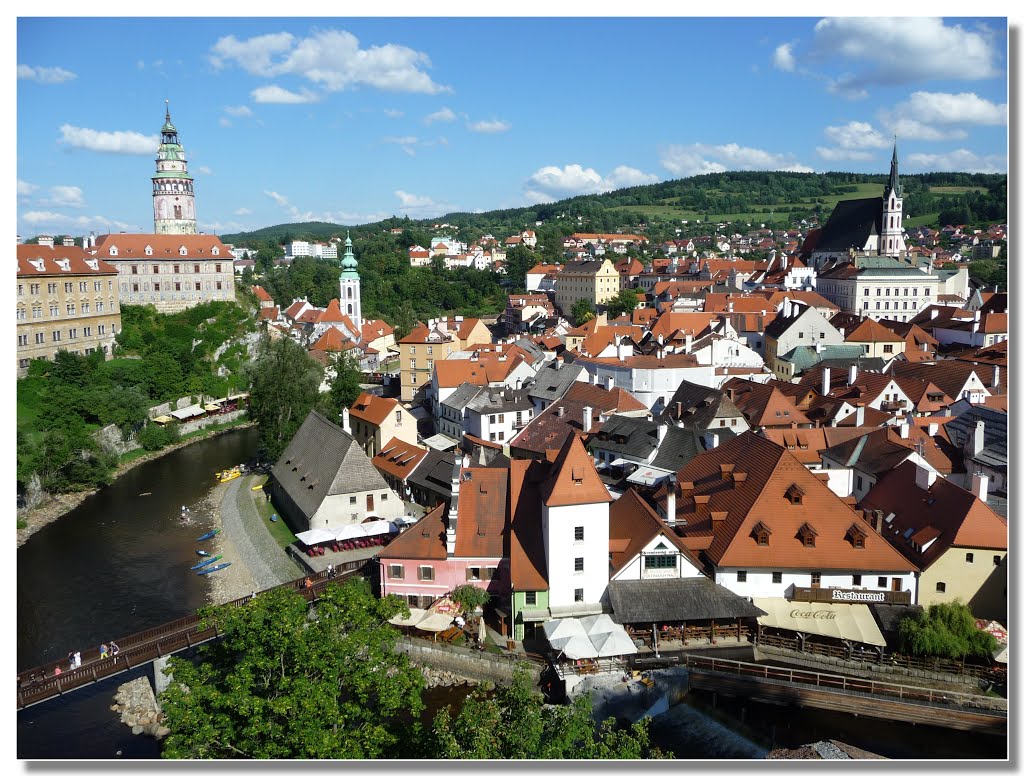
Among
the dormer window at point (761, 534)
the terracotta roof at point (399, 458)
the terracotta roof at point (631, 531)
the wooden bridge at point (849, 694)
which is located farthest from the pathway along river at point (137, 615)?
Answer: the terracotta roof at point (399, 458)

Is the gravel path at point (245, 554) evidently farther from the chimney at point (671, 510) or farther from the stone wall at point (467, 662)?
the chimney at point (671, 510)

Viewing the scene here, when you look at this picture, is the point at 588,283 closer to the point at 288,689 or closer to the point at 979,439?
the point at 979,439

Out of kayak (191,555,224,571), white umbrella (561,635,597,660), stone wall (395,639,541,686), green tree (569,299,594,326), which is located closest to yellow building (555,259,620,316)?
green tree (569,299,594,326)

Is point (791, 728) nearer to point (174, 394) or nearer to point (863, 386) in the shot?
point (863, 386)

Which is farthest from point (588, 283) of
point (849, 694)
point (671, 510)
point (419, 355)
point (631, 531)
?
point (849, 694)

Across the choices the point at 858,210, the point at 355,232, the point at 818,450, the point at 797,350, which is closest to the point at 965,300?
the point at 858,210

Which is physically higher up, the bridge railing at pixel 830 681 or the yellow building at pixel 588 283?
the yellow building at pixel 588 283
